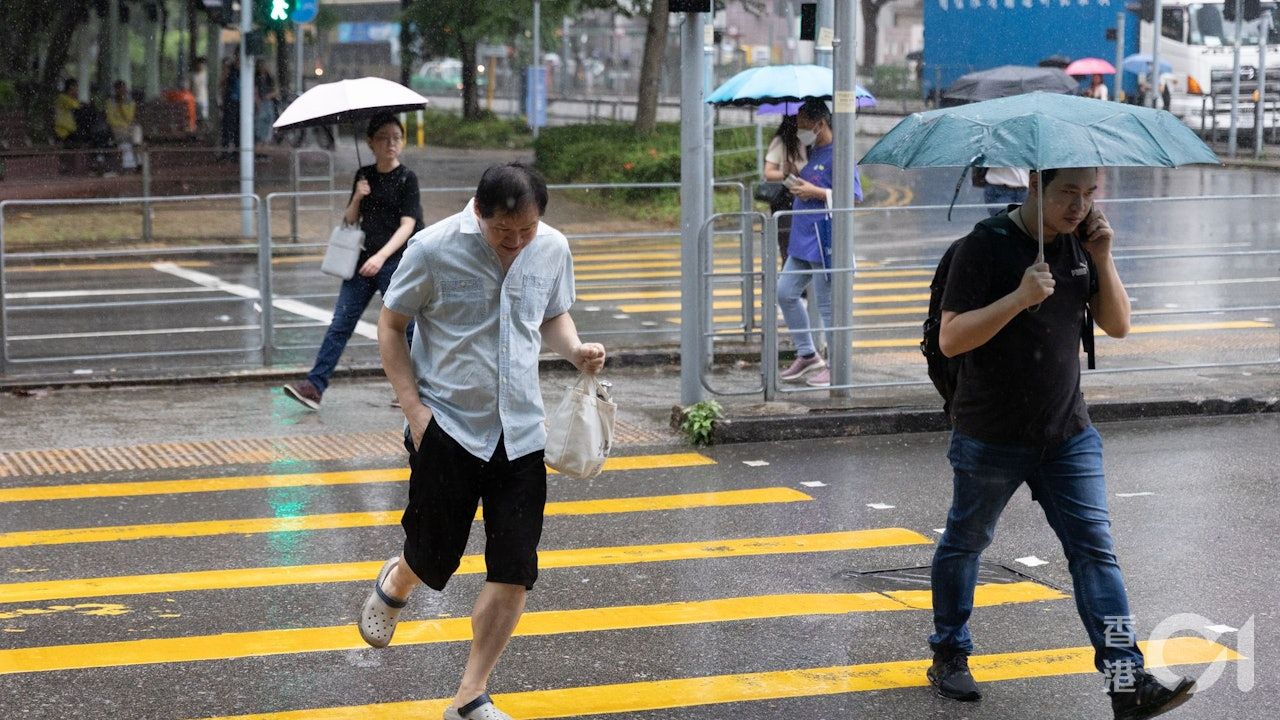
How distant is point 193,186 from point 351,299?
13.5 m

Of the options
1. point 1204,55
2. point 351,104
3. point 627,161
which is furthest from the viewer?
point 1204,55

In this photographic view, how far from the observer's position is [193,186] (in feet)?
73.9

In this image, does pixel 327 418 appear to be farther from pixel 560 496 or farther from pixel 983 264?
pixel 983 264

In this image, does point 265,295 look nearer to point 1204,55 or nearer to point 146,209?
point 146,209

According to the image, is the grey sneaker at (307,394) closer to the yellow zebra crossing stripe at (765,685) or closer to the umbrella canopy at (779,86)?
the umbrella canopy at (779,86)

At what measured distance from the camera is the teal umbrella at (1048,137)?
4.71 metres

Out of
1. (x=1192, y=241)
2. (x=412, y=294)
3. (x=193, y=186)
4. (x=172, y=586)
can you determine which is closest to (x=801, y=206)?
(x=172, y=586)

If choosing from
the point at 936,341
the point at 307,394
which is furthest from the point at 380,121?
the point at 936,341

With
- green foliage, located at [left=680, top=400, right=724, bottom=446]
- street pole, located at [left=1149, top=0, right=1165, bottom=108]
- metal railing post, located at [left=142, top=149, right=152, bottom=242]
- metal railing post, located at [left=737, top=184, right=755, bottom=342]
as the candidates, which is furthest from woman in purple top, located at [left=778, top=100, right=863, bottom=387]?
street pole, located at [left=1149, top=0, right=1165, bottom=108]

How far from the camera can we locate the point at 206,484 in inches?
330

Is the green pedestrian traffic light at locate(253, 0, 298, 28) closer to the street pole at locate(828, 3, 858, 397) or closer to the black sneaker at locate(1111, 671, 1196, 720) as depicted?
the street pole at locate(828, 3, 858, 397)

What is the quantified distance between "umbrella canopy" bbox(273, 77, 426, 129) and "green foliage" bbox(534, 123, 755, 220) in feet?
44.8

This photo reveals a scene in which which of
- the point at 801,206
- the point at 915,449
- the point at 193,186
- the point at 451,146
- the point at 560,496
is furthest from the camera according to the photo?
the point at 451,146

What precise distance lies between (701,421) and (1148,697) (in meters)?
4.75
